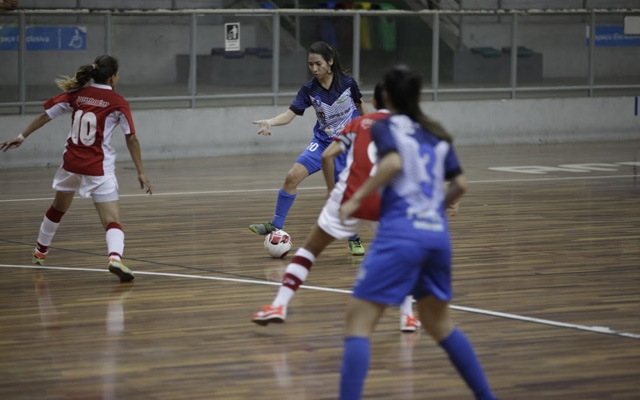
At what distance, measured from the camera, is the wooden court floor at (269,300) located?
6758mm

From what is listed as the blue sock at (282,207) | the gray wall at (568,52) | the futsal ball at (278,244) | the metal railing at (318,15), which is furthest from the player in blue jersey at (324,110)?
the gray wall at (568,52)

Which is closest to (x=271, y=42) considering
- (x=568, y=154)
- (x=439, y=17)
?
(x=439, y=17)

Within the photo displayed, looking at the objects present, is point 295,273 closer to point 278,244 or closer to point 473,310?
point 473,310

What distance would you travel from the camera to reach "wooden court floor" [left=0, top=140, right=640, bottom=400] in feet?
22.2

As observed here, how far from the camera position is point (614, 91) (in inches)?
990

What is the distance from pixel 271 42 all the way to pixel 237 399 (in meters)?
15.8

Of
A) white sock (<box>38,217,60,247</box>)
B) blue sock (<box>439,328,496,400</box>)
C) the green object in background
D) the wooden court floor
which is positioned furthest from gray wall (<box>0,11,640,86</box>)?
blue sock (<box>439,328,496,400</box>)

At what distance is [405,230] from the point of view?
17.9ft

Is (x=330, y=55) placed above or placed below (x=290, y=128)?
above

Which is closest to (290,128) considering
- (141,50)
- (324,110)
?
(141,50)

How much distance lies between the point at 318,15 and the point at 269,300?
14.1 meters

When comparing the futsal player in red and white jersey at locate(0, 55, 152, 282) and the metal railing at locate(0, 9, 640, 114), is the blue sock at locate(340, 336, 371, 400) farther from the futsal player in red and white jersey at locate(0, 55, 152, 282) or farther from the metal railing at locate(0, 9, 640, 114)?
the metal railing at locate(0, 9, 640, 114)

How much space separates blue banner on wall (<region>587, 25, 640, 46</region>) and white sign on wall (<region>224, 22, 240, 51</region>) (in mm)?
7942

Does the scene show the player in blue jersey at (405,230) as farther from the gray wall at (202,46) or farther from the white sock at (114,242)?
the gray wall at (202,46)
